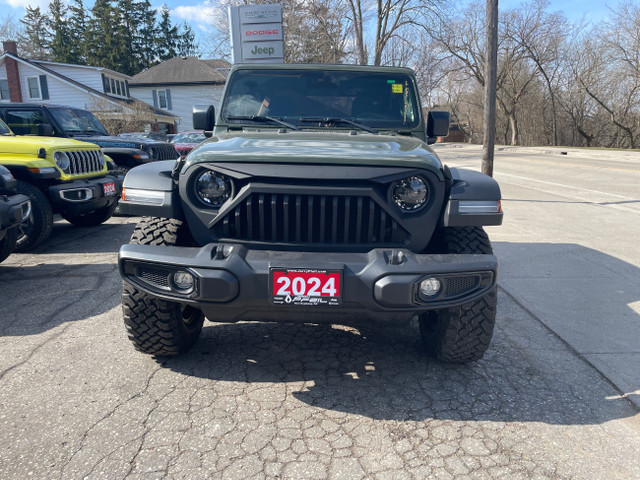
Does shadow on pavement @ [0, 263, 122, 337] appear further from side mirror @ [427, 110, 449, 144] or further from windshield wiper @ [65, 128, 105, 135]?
windshield wiper @ [65, 128, 105, 135]

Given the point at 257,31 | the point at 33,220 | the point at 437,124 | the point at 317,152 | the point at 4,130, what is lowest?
the point at 33,220

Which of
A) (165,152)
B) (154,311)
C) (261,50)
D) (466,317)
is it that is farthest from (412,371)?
(261,50)

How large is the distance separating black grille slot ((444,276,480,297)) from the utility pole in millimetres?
7961

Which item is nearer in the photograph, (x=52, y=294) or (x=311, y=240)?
(x=311, y=240)

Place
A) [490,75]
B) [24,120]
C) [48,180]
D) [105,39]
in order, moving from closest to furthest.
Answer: [48,180], [24,120], [490,75], [105,39]

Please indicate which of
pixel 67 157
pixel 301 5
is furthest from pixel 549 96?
pixel 67 157

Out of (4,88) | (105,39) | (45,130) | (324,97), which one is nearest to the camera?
(324,97)

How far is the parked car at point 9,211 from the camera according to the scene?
4457mm

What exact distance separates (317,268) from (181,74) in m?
43.5

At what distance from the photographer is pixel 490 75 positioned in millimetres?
9844

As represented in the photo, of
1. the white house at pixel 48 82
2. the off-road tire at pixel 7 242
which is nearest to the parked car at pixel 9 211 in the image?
the off-road tire at pixel 7 242

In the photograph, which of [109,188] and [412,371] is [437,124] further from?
A: [109,188]

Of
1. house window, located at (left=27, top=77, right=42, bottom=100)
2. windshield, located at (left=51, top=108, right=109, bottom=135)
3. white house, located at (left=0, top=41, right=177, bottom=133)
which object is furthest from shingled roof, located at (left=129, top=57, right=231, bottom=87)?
windshield, located at (left=51, top=108, right=109, bottom=135)

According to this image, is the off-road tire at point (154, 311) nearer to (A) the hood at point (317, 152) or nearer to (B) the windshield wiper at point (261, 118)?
(A) the hood at point (317, 152)
